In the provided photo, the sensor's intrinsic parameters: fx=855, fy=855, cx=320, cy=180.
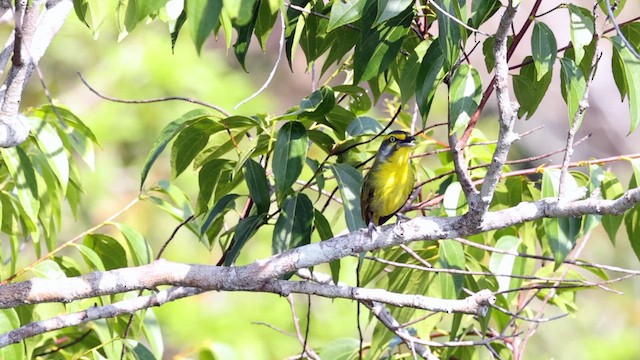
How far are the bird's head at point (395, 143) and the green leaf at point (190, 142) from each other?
1.15 m

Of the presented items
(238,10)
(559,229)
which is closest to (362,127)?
(559,229)

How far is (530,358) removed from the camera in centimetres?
880

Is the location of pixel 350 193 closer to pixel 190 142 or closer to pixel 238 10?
pixel 190 142

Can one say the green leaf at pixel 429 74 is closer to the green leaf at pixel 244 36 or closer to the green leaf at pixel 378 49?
the green leaf at pixel 378 49

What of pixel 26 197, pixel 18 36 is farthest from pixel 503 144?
pixel 26 197

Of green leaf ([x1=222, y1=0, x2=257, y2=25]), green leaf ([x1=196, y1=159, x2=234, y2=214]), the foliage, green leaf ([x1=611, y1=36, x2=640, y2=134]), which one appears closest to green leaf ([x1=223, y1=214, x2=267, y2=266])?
the foliage

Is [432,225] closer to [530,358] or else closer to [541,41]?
[541,41]

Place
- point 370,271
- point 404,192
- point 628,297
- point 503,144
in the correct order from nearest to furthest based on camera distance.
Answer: point 503,144, point 370,271, point 404,192, point 628,297

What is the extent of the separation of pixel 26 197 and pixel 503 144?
68.6 inches

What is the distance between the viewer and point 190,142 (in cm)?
305

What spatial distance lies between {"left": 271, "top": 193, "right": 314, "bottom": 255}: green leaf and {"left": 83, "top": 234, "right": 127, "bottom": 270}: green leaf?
82 centimetres

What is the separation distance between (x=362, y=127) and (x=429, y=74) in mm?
440

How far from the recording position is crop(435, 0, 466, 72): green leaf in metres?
2.43

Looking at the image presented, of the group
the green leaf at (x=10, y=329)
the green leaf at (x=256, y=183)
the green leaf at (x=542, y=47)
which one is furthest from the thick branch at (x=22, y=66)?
the green leaf at (x=542, y=47)
